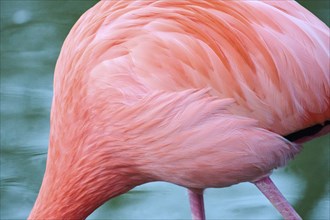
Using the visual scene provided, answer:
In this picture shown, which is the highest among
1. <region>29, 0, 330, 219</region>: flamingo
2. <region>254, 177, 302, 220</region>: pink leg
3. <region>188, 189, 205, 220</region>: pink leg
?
<region>29, 0, 330, 219</region>: flamingo

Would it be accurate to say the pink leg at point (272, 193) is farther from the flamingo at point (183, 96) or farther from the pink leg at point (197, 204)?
the pink leg at point (197, 204)

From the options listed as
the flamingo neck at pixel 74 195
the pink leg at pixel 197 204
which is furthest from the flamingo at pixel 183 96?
the pink leg at pixel 197 204

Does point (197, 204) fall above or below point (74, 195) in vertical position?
below

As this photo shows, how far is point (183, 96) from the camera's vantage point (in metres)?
3.06

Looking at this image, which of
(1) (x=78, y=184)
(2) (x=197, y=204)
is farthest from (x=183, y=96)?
(2) (x=197, y=204)

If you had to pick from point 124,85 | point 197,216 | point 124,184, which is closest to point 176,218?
point 197,216

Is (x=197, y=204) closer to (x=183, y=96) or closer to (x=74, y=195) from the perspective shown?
(x=74, y=195)

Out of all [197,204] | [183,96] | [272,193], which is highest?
[183,96]

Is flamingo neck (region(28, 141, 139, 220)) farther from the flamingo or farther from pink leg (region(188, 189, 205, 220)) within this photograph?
pink leg (region(188, 189, 205, 220))

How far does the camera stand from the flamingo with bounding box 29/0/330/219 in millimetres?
3068

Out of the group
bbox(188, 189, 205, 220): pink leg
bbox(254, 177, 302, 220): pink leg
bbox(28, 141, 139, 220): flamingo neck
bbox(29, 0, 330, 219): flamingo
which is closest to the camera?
bbox(29, 0, 330, 219): flamingo

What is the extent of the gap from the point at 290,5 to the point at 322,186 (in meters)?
1.57

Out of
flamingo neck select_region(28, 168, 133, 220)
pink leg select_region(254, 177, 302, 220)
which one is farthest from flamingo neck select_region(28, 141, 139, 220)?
pink leg select_region(254, 177, 302, 220)

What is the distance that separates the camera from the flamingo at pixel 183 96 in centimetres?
307
